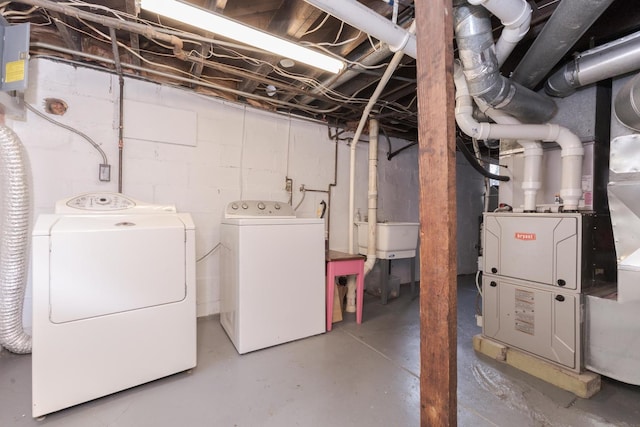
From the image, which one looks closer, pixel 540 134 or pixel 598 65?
pixel 598 65

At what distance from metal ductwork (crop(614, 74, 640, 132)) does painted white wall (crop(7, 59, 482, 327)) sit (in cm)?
253

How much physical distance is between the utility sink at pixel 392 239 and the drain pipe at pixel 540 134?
1665mm

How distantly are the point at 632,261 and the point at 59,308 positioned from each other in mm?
2922

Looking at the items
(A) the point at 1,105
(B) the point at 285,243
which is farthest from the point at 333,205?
(A) the point at 1,105

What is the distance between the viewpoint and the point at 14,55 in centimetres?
190

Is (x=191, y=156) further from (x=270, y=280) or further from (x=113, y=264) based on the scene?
(x=270, y=280)

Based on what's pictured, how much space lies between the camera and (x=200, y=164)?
2859 mm

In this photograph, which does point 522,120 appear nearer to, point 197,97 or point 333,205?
point 333,205

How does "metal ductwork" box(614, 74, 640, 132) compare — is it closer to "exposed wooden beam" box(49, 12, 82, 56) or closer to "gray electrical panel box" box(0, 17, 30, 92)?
"exposed wooden beam" box(49, 12, 82, 56)

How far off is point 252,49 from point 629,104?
100 inches

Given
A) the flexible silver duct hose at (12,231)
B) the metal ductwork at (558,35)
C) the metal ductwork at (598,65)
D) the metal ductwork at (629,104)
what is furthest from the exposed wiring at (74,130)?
the metal ductwork at (629,104)

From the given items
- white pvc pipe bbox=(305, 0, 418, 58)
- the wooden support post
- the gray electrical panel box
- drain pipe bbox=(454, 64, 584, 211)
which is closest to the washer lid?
the gray electrical panel box

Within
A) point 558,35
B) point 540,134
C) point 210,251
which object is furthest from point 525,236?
point 210,251

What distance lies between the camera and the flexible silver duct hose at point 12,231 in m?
1.86
